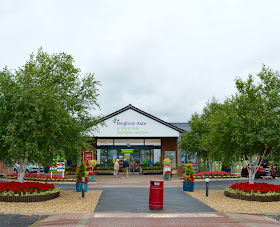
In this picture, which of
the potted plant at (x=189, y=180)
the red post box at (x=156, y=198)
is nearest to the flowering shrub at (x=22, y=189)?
the red post box at (x=156, y=198)

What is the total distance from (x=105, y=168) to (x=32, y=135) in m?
21.4

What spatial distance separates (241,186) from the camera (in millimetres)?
15906

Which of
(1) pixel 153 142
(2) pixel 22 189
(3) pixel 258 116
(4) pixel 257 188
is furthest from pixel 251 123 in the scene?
(1) pixel 153 142

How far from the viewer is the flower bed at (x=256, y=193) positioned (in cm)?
1460

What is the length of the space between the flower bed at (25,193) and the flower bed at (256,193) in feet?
26.8

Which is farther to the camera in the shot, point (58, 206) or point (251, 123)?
A: point (251, 123)

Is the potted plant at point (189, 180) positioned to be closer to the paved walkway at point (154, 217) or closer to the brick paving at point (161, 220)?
the paved walkway at point (154, 217)

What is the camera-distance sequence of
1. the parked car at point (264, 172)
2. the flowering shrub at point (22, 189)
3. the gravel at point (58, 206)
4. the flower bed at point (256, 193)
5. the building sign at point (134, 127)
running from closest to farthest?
the gravel at point (58, 206) < the flowering shrub at point (22, 189) < the flower bed at point (256, 193) < the parked car at point (264, 172) < the building sign at point (134, 127)

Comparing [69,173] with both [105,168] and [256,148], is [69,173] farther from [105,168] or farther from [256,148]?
[256,148]

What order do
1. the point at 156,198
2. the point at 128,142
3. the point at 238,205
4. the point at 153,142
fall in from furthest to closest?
the point at 153,142, the point at 128,142, the point at 238,205, the point at 156,198

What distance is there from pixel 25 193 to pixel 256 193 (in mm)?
9788

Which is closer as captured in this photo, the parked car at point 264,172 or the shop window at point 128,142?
the parked car at point 264,172

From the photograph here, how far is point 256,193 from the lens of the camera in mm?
14852

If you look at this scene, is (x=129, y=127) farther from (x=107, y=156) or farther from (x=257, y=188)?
(x=257, y=188)
